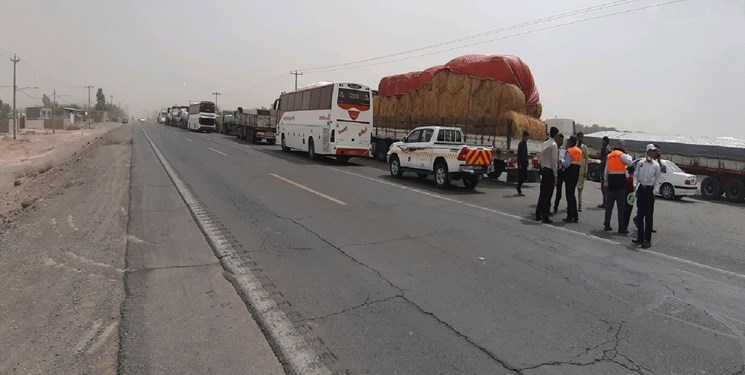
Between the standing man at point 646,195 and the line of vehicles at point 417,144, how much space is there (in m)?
5.77

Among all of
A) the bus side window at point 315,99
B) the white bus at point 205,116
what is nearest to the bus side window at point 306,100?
the bus side window at point 315,99

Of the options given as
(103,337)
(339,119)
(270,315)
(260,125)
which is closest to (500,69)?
(339,119)

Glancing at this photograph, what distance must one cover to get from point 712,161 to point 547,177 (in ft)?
45.0

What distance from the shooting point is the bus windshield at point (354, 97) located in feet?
66.9

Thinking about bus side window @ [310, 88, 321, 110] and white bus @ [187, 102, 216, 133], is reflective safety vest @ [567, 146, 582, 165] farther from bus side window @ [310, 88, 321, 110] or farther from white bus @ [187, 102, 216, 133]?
white bus @ [187, 102, 216, 133]

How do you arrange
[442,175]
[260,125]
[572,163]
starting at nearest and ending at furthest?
[572,163] < [442,175] < [260,125]

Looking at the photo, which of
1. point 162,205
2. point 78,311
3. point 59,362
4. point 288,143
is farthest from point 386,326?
point 288,143

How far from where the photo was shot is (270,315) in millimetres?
4277

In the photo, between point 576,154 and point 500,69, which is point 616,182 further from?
point 500,69

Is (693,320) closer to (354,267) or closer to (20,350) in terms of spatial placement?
(354,267)

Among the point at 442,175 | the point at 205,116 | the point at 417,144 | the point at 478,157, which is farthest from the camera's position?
the point at 205,116

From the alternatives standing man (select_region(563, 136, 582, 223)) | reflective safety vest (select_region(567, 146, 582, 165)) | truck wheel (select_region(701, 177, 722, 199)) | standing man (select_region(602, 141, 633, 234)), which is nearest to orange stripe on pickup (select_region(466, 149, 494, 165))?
standing man (select_region(563, 136, 582, 223))

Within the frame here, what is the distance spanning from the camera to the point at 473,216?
941cm

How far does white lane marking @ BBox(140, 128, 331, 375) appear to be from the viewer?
345cm
